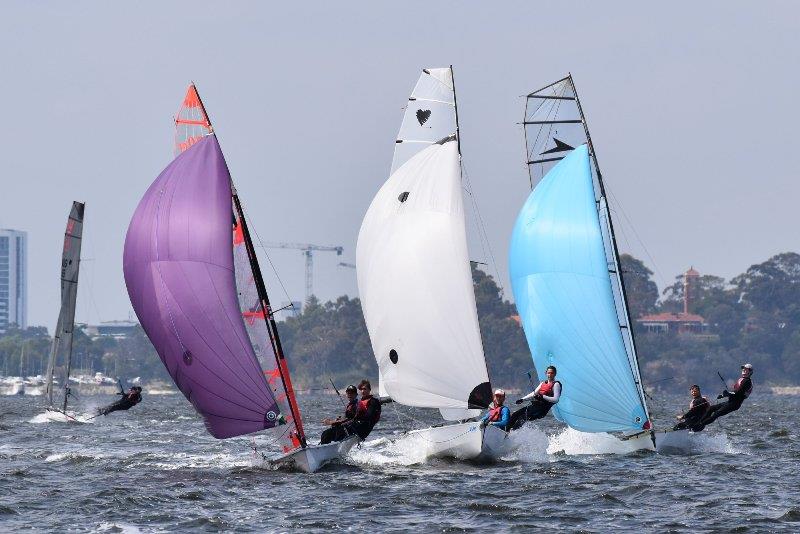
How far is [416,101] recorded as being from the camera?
126 feet

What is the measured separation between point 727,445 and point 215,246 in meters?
15.1

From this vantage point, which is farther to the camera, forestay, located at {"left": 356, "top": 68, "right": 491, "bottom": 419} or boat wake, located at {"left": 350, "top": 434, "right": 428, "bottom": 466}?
boat wake, located at {"left": 350, "top": 434, "right": 428, "bottom": 466}

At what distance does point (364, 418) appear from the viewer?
3494cm

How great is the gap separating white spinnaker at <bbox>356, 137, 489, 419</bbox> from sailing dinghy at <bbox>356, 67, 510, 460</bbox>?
0.02 meters

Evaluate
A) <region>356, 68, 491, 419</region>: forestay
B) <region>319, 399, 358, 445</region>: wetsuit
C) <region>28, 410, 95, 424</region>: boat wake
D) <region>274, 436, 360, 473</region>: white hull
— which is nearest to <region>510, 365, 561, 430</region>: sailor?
<region>356, 68, 491, 419</region>: forestay

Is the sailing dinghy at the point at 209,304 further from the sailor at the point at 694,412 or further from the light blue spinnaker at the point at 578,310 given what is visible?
the sailor at the point at 694,412

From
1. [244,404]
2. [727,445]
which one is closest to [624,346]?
[727,445]

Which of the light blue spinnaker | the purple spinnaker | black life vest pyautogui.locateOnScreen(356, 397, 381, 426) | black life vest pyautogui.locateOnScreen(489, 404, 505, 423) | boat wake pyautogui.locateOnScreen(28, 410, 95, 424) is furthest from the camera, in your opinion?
boat wake pyautogui.locateOnScreen(28, 410, 95, 424)

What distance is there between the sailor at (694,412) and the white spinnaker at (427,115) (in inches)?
324

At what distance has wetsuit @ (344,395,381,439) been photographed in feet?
114

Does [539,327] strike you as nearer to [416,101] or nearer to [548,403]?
[548,403]

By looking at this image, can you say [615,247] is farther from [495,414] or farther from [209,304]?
[209,304]

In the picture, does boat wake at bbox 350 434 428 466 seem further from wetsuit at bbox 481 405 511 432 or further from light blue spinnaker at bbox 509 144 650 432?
light blue spinnaker at bbox 509 144 650 432

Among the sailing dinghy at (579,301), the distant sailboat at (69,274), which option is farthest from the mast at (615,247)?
the distant sailboat at (69,274)
